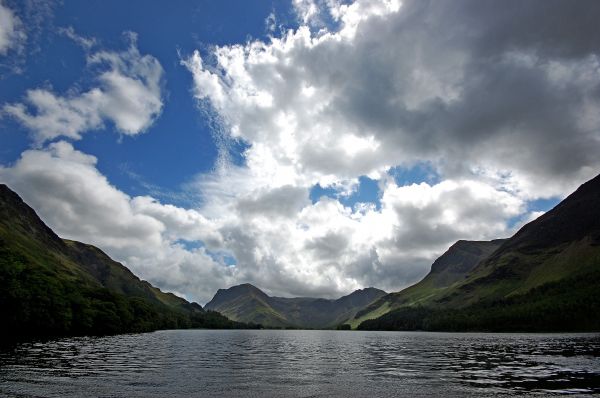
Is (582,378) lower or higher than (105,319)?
lower

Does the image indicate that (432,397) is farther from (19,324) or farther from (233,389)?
(19,324)

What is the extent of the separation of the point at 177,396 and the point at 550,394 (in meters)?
36.4

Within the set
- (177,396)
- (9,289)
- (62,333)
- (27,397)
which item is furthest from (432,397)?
(62,333)

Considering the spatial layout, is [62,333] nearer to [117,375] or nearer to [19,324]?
[19,324]

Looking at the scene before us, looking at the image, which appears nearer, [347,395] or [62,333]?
[347,395]

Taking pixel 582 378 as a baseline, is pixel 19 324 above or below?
above

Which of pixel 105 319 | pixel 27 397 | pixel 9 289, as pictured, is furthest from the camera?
pixel 105 319

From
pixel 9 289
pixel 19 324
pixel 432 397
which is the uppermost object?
pixel 9 289

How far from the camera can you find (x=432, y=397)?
4009 cm

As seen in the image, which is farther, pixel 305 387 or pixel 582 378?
pixel 582 378

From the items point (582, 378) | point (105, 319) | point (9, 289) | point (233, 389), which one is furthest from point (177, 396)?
point (105, 319)

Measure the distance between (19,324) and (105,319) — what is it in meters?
60.5

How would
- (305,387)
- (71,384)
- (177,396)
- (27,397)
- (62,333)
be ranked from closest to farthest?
(27,397) → (177,396) → (71,384) → (305,387) → (62,333)

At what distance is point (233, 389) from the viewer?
145 feet
